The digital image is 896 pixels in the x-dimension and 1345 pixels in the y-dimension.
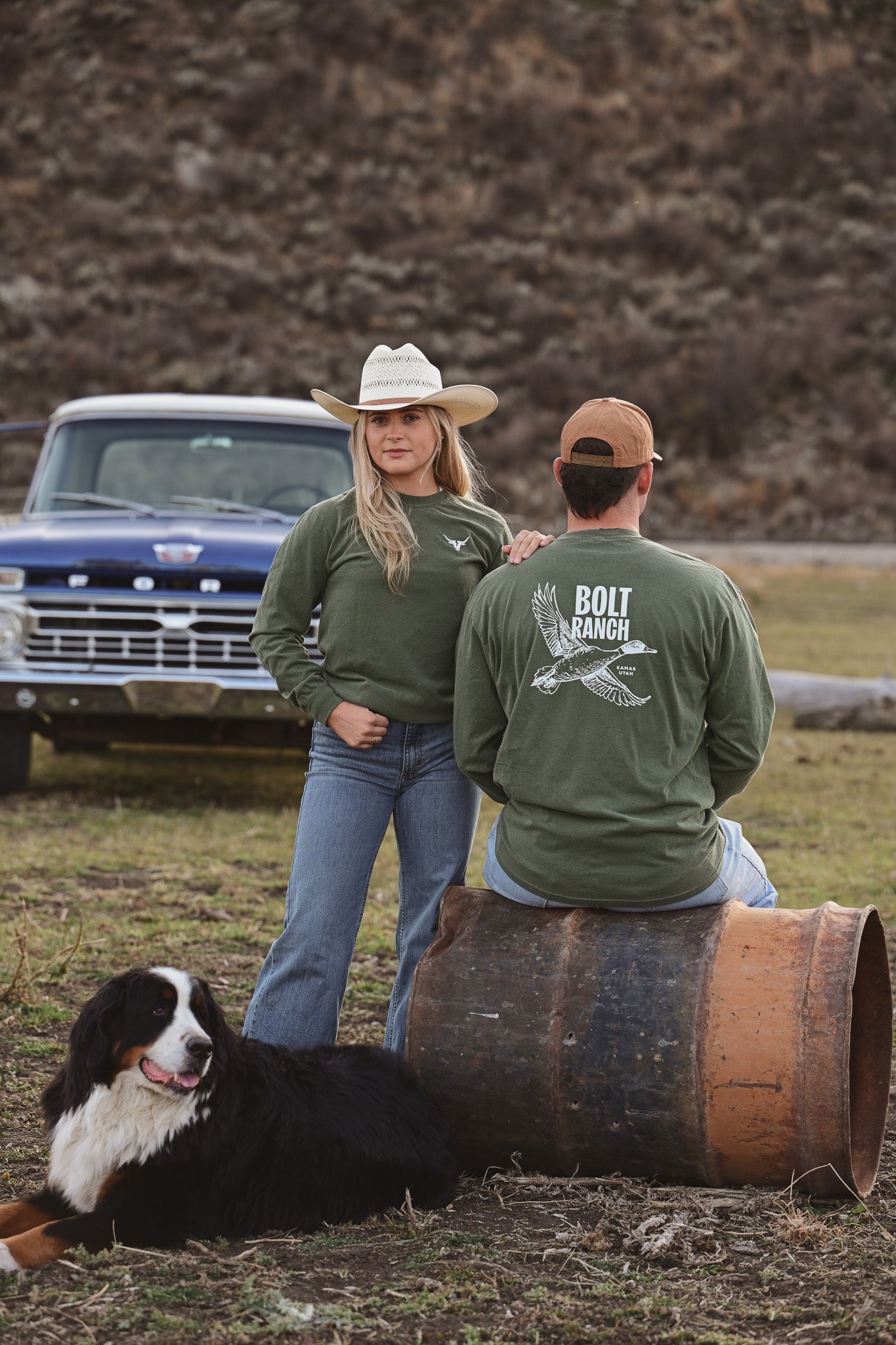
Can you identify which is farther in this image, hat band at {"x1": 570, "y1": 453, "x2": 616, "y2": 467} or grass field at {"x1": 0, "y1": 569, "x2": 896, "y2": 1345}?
hat band at {"x1": 570, "y1": 453, "x2": 616, "y2": 467}

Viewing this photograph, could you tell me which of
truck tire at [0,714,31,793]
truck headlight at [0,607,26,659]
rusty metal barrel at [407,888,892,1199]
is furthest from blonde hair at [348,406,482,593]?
truck tire at [0,714,31,793]

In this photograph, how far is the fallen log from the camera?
11539 mm

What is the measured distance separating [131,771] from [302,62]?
3971 centimetres

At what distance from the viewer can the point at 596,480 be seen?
3434mm

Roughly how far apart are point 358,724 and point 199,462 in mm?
5117

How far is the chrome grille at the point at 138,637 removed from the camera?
761 centimetres

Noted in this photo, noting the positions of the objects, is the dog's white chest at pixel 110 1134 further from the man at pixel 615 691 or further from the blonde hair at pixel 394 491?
the blonde hair at pixel 394 491

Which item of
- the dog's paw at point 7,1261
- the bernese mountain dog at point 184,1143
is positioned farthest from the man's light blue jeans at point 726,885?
the dog's paw at point 7,1261

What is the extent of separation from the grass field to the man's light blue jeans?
0.67 m

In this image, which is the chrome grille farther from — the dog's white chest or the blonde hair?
the dog's white chest

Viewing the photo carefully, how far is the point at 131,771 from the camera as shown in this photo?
9.34 metres

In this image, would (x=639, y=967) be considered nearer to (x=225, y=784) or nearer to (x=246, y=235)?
(x=225, y=784)

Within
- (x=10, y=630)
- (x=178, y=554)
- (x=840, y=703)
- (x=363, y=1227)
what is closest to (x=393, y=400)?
(x=363, y=1227)

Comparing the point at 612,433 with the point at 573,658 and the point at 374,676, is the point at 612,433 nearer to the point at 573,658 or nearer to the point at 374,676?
the point at 573,658
